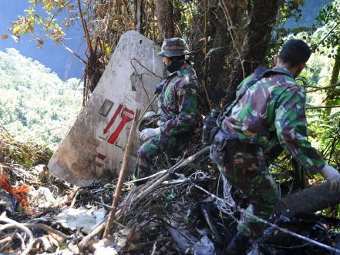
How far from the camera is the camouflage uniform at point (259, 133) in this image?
2.93 meters

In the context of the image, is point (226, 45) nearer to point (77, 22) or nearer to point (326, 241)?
point (326, 241)

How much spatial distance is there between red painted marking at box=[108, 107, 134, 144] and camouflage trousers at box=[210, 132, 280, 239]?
9.12 ft

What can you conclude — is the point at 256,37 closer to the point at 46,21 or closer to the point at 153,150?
the point at 153,150

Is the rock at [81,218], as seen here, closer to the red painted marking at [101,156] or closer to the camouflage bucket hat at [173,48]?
the red painted marking at [101,156]

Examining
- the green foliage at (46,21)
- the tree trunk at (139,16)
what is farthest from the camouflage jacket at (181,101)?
the green foliage at (46,21)

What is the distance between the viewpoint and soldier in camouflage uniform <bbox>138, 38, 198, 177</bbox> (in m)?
4.70

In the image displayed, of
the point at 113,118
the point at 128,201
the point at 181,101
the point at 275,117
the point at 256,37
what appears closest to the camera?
the point at 275,117

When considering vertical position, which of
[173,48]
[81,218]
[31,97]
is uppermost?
[173,48]

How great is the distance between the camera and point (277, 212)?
347 centimetres

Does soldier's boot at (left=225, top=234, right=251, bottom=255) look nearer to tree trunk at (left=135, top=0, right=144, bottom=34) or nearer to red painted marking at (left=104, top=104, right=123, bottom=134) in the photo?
red painted marking at (left=104, top=104, right=123, bottom=134)

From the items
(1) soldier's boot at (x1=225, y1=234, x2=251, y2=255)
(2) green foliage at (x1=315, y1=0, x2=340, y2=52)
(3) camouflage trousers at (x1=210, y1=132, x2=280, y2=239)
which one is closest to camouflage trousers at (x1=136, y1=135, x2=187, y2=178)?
(3) camouflage trousers at (x1=210, y1=132, x2=280, y2=239)

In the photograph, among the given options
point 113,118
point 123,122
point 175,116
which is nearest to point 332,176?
point 175,116

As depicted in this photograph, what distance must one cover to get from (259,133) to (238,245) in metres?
0.79

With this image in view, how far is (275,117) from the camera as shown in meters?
3.04
